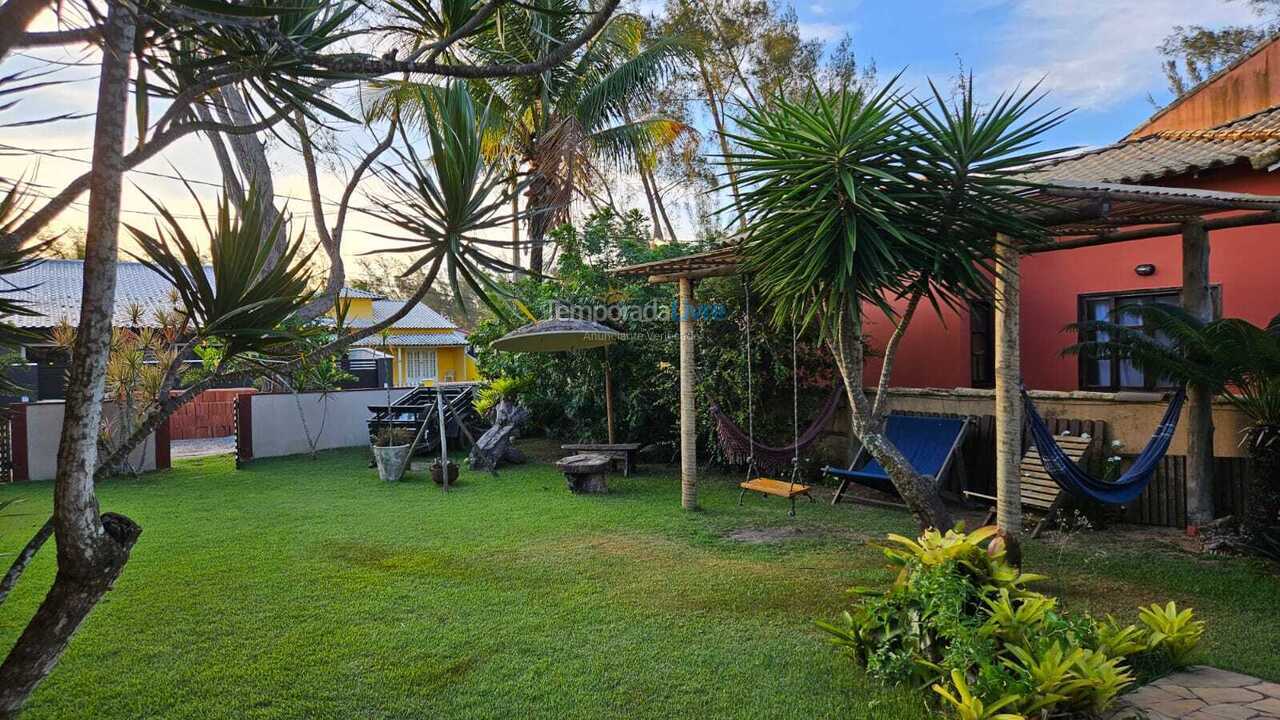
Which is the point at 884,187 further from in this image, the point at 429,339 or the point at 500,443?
the point at 429,339

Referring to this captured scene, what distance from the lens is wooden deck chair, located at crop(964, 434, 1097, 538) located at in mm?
6215

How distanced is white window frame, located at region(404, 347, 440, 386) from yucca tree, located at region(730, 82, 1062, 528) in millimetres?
29472

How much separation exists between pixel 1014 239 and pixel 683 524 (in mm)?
3599

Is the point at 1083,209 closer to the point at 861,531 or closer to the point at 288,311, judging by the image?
the point at 861,531

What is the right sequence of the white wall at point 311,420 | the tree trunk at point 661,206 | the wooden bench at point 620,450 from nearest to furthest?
the wooden bench at point 620,450 < the white wall at point 311,420 < the tree trunk at point 661,206

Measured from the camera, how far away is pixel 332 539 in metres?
6.46

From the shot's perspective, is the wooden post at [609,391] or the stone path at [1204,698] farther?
the wooden post at [609,391]

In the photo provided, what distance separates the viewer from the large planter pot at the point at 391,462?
975 cm

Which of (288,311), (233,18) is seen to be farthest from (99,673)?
(233,18)

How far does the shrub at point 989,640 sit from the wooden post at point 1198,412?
2511 millimetres

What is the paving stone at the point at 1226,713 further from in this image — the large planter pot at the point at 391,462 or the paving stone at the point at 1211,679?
the large planter pot at the point at 391,462

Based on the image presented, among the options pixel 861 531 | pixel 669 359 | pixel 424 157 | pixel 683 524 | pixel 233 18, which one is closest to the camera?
pixel 233 18

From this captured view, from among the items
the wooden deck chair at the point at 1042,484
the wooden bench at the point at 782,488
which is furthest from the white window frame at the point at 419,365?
the wooden deck chair at the point at 1042,484

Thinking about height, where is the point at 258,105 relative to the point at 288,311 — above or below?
above
